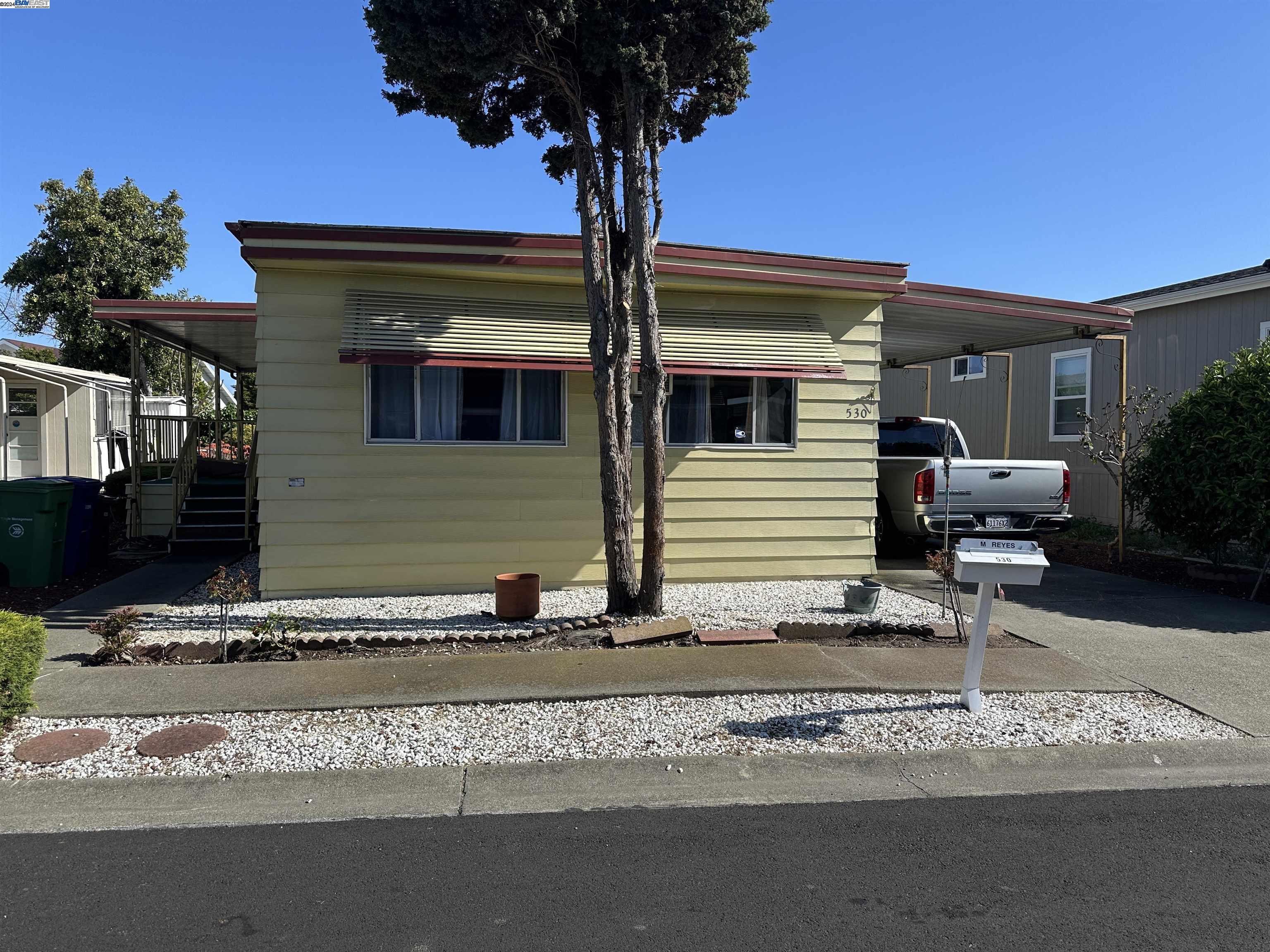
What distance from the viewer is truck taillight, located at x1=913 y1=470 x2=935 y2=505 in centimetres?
1004

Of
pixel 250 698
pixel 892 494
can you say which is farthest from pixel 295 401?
pixel 892 494

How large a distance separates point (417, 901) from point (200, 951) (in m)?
0.73

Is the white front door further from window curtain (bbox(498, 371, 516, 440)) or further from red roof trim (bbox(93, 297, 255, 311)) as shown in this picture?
window curtain (bbox(498, 371, 516, 440))

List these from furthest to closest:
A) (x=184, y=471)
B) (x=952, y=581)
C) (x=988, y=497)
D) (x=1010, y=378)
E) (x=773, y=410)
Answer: (x=1010, y=378), (x=184, y=471), (x=988, y=497), (x=773, y=410), (x=952, y=581)

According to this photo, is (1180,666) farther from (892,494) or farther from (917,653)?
(892,494)

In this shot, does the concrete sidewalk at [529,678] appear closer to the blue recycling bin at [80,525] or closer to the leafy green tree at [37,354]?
the blue recycling bin at [80,525]

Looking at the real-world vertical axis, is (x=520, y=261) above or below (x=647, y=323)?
above

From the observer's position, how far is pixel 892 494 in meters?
11.3

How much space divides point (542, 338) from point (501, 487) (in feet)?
5.16

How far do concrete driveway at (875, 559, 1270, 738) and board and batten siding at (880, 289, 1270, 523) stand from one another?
3985 mm

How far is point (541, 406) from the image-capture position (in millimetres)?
8891

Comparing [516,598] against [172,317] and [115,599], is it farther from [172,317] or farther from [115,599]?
[172,317]

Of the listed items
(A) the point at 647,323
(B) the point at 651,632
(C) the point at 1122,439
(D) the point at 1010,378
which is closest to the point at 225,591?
(B) the point at 651,632

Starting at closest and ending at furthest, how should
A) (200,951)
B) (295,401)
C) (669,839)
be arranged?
1. (200,951)
2. (669,839)
3. (295,401)
